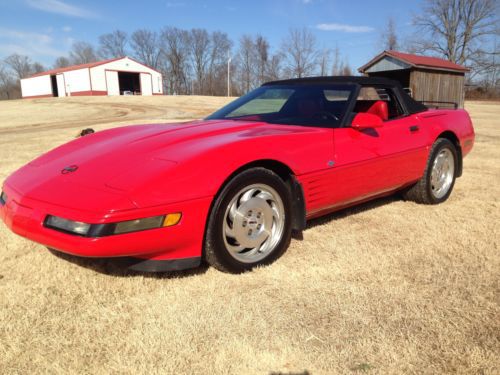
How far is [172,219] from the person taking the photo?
2146mm

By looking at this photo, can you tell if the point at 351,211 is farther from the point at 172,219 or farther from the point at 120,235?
the point at 120,235

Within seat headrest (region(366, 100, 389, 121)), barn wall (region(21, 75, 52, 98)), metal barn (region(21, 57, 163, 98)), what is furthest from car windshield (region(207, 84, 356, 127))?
barn wall (region(21, 75, 52, 98))

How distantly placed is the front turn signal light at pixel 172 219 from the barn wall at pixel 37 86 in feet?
169

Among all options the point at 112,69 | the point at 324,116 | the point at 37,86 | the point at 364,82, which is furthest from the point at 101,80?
the point at 324,116

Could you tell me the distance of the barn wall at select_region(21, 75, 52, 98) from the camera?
47156 mm

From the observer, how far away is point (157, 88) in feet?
151

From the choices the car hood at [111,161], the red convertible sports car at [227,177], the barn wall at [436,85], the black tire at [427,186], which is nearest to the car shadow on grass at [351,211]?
the black tire at [427,186]

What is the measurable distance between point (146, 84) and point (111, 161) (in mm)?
44801

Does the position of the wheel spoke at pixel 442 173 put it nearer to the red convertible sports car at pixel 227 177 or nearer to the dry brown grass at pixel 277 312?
the red convertible sports car at pixel 227 177

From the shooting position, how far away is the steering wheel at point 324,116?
3.17 meters

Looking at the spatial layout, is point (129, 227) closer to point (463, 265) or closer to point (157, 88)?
point (463, 265)

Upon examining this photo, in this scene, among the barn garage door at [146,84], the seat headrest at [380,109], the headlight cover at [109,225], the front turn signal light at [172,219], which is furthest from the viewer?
the barn garage door at [146,84]

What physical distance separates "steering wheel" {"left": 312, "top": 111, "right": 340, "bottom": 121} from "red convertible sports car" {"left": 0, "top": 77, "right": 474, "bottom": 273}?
0.06 feet

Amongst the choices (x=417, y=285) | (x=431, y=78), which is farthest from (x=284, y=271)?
(x=431, y=78)
